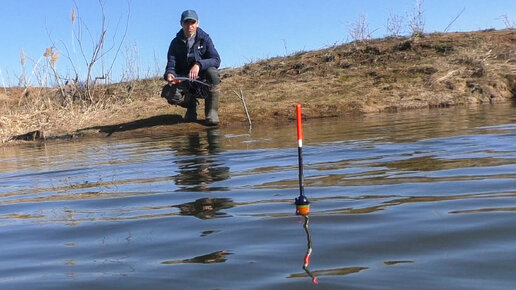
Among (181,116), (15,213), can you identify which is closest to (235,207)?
(15,213)

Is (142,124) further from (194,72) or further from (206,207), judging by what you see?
(206,207)

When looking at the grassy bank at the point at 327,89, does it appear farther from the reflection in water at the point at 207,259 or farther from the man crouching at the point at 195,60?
the reflection in water at the point at 207,259

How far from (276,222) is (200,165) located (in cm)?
266

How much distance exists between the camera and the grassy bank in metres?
12.2

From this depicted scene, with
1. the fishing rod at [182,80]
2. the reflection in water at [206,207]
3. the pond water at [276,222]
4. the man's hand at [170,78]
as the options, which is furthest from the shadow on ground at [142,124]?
the reflection in water at [206,207]

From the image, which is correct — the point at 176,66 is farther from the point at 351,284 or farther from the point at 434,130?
the point at 351,284

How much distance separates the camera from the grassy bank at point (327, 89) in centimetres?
1218

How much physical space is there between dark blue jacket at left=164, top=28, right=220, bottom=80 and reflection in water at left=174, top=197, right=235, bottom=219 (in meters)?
6.48

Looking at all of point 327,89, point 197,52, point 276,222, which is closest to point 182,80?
point 197,52

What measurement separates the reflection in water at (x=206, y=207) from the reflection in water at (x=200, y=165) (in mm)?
454

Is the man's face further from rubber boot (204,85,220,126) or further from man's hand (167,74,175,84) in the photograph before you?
rubber boot (204,85,220,126)

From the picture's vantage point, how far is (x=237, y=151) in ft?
21.1

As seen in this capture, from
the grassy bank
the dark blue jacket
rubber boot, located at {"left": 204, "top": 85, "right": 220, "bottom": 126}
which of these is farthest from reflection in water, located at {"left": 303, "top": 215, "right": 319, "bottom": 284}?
the grassy bank

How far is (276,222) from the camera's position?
2.87 m
